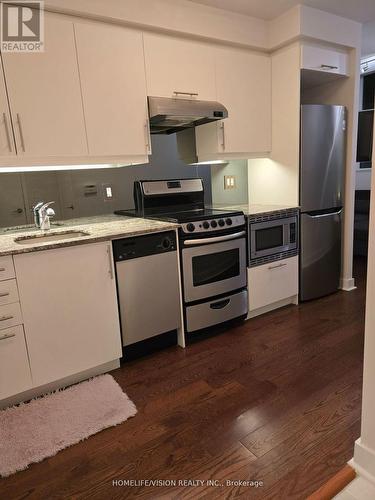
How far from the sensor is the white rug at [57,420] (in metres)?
1.51

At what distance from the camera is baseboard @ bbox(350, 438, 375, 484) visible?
1.30m

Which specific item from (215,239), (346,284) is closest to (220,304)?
(215,239)

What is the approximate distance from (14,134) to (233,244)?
1639mm

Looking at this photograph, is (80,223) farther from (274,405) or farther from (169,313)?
(274,405)

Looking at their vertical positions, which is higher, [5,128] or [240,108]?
[240,108]

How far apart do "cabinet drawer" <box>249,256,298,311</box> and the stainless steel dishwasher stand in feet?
2.44

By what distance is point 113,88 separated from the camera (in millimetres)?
2205

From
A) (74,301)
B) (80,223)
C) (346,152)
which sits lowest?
(74,301)

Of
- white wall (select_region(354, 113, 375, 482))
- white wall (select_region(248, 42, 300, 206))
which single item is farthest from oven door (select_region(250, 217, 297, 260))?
white wall (select_region(354, 113, 375, 482))

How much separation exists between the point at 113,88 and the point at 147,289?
137 centimetres

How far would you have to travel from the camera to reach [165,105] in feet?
7.53

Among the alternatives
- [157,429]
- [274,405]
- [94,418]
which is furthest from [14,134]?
[274,405]

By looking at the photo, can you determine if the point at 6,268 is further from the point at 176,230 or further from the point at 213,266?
the point at 213,266

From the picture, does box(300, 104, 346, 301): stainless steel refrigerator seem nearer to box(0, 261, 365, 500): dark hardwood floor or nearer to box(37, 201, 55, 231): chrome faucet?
box(0, 261, 365, 500): dark hardwood floor
